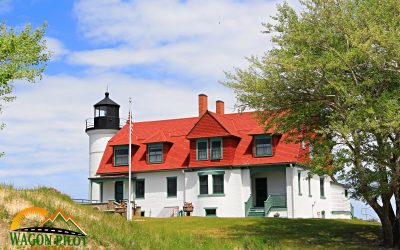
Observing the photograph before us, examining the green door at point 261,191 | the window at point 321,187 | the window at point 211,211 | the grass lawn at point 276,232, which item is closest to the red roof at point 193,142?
the green door at point 261,191

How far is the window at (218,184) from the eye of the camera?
46281mm

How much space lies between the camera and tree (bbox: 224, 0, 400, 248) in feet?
86.7

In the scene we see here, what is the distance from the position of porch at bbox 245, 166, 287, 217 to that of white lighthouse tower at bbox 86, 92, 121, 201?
585 inches

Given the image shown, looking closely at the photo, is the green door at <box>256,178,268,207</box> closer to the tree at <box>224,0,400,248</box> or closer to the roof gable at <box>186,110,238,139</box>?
the roof gable at <box>186,110,238,139</box>

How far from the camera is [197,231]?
30.7 meters

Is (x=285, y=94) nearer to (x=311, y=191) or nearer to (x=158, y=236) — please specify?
(x=158, y=236)

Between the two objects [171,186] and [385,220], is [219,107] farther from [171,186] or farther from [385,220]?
[385,220]

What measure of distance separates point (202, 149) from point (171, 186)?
13.3 ft

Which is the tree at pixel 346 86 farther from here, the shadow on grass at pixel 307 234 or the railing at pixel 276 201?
the railing at pixel 276 201

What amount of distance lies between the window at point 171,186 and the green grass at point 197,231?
10.9m

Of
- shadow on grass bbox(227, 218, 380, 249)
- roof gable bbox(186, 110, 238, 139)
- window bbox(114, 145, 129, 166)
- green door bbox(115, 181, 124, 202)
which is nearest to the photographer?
shadow on grass bbox(227, 218, 380, 249)

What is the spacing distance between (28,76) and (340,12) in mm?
15271

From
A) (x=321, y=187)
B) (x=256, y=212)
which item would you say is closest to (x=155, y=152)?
(x=256, y=212)

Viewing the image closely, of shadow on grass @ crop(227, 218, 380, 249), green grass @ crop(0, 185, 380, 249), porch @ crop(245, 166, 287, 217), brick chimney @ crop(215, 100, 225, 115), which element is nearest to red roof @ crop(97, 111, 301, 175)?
brick chimney @ crop(215, 100, 225, 115)
